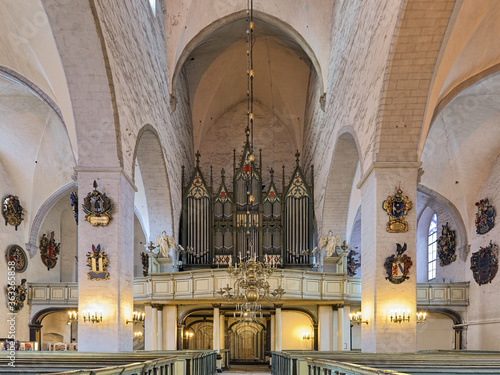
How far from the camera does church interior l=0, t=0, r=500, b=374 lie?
13562mm

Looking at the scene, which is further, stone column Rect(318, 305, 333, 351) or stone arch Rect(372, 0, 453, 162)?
stone column Rect(318, 305, 333, 351)

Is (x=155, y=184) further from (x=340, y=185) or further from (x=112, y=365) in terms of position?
(x=112, y=365)

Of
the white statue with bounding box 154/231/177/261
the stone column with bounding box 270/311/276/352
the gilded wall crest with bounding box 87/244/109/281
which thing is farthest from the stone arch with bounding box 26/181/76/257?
the gilded wall crest with bounding box 87/244/109/281

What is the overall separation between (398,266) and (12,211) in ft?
44.6

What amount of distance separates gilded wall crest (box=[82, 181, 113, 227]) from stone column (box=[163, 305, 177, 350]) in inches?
303

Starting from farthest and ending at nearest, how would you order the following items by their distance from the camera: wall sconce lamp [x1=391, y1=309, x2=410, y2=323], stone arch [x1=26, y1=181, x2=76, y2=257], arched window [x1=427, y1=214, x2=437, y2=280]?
arched window [x1=427, y1=214, x2=437, y2=280], stone arch [x1=26, y1=181, x2=76, y2=257], wall sconce lamp [x1=391, y1=309, x2=410, y2=323]

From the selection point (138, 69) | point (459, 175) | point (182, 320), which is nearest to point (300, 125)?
point (459, 175)

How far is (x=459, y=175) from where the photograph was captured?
68.9ft

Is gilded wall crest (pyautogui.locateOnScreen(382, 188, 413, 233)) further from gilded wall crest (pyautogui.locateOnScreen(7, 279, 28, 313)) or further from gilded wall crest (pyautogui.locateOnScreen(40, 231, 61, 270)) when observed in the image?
gilded wall crest (pyautogui.locateOnScreen(40, 231, 61, 270))

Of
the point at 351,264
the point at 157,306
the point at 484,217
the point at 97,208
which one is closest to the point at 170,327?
the point at 157,306

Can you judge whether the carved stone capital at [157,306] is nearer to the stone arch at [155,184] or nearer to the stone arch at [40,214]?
the stone arch at [155,184]

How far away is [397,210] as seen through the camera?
44.7 feet

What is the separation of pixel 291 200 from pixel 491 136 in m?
7.81

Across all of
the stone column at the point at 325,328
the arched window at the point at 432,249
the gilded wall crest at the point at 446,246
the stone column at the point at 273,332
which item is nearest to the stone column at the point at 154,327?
the stone column at the point at 273,332
